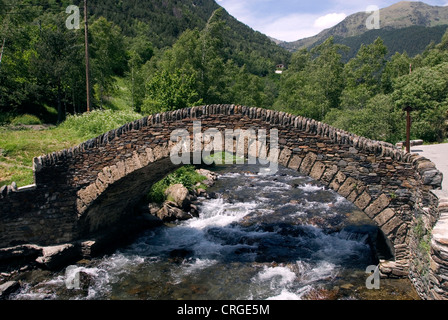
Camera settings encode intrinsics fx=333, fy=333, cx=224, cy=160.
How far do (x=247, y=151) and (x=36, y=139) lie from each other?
1292 cm

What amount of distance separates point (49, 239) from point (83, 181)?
2192mm

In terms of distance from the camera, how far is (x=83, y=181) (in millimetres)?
10320

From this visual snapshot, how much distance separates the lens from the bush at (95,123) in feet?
61.8

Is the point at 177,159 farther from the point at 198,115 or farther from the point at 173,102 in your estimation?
the point at 173,102

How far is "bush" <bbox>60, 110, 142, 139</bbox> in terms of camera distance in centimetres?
1884

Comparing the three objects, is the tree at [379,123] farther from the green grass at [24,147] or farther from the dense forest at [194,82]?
the green grass at [24,147]

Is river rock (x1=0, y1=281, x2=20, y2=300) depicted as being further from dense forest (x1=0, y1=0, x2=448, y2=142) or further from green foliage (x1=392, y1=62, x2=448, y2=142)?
green foliage (x1=392, y1=62, x2=448, y2=142)

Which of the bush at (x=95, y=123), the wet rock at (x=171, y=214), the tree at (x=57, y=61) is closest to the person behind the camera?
the wet rock at (x=171, y=214)

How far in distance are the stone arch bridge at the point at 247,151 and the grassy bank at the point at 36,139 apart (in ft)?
6.06

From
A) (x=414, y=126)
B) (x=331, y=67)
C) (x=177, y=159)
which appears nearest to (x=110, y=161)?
(x=177, y=159)

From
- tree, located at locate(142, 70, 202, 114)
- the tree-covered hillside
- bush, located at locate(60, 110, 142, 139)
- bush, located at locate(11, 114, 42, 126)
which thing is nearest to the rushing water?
bush, located at locate(60, 110, 142, 139)

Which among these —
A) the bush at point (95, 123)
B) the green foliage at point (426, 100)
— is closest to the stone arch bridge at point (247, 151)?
the bush at point (95, 123)

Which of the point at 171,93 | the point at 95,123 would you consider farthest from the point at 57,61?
the point at 171,93

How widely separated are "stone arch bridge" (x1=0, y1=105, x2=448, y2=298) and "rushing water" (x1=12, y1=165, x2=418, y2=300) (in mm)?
1204
